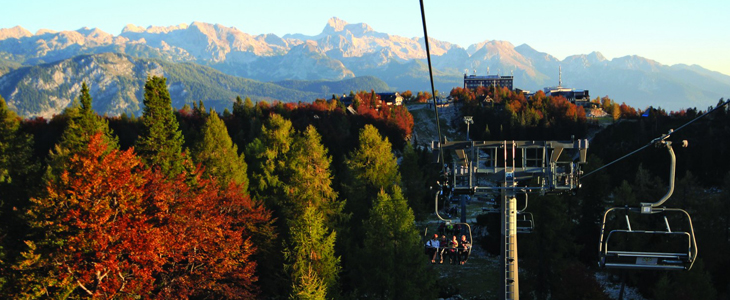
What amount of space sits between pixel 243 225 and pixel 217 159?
37.9ft

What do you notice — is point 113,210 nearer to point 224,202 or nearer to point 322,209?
point 224,202

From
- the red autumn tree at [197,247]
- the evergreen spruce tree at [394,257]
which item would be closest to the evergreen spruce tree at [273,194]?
the red autumn tree at [197,247]

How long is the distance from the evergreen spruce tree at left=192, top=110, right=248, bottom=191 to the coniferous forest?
163mm

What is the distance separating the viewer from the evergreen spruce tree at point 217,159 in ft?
153

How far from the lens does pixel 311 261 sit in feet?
107

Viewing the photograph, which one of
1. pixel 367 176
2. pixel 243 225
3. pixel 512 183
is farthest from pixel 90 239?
pixel 367 176

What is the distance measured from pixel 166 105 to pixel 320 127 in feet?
168

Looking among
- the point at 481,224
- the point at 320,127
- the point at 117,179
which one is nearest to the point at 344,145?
the point at 320,127

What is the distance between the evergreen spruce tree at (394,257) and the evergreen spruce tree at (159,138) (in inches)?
702

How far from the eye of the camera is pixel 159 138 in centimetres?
4288

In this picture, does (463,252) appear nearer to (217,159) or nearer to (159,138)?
(159,138)

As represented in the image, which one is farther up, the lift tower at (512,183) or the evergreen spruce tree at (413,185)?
the lift tower at (512,183)

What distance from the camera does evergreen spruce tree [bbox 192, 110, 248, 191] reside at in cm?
4659

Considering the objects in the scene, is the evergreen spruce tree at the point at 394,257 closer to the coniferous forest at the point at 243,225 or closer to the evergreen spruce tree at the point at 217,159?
the coniferous forest at the point at 243,225
